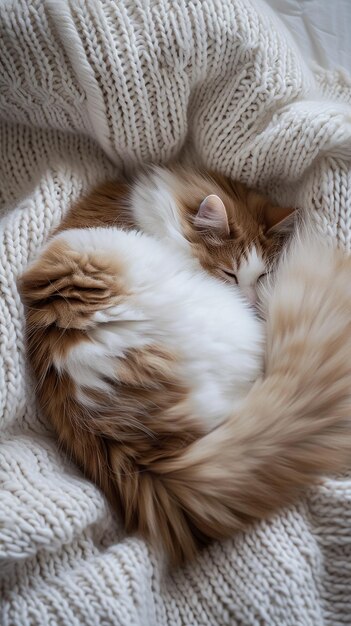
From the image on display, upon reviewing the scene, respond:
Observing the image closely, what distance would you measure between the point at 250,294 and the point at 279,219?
0.64 ft

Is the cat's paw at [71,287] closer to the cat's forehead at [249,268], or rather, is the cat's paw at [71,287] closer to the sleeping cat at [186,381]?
the sleeping cat at [186,381]

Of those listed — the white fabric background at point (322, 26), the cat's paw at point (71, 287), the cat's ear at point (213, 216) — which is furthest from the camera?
the white fabric background at point (322, 26)

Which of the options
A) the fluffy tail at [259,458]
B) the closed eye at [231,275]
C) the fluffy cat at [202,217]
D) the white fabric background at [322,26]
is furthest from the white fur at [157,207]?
the white fabric background at [322,26]

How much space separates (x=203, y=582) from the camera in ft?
3.08

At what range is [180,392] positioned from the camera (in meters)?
0.97

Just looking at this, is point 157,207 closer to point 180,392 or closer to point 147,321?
point 147,321

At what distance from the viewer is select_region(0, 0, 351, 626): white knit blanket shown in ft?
2.91

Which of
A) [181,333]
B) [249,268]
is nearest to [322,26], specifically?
[249,268]

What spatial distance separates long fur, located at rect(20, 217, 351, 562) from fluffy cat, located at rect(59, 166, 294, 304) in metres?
0.16

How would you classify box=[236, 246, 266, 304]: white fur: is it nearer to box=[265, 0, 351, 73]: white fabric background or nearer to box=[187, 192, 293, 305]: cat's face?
box=[187, 192, 293, 305]: cat's face

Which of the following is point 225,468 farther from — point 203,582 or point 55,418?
point 55,418

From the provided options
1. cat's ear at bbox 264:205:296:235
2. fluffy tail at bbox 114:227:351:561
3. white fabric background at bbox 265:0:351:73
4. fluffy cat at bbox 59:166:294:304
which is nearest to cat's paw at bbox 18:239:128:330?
fluffy cat at bbox 59:166:294:304

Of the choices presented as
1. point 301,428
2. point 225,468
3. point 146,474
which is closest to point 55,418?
point 146,474

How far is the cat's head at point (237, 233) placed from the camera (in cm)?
121
